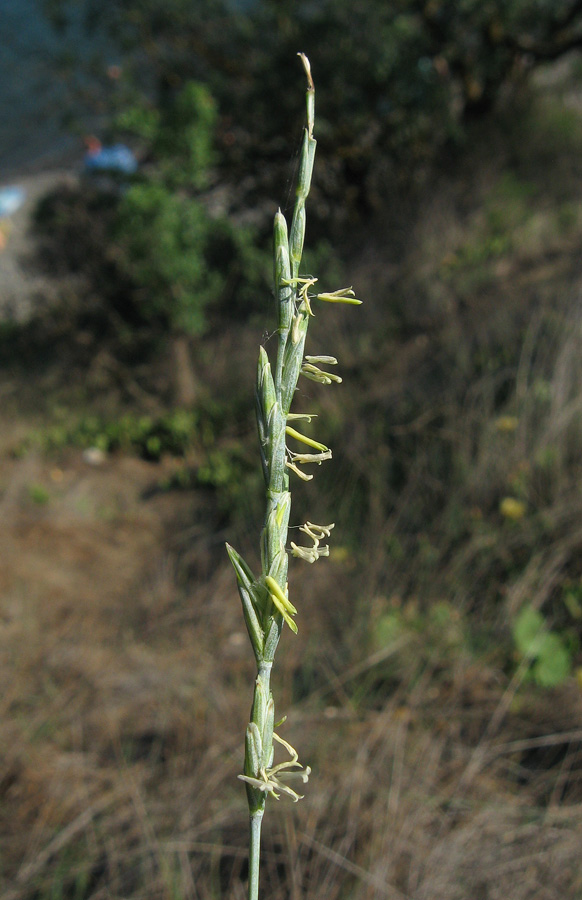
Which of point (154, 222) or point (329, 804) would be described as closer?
point (329, 804)

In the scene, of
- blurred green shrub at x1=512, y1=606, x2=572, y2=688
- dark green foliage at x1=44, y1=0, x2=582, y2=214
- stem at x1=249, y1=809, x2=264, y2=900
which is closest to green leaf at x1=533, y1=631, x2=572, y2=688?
blurred green shrub at x1=512, y1=606, x2=572, y2=688

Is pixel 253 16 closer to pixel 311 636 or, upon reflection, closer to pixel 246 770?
pixel 311 636

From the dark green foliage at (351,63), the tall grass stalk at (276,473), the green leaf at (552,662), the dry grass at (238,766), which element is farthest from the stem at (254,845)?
the dark green foliage at (351,63)

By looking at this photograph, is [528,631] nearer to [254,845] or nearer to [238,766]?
[238,766]

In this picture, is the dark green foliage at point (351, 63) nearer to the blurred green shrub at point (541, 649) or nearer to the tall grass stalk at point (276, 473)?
the blurred green shrub at point (541, 649)

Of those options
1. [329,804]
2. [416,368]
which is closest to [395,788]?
[329,804]

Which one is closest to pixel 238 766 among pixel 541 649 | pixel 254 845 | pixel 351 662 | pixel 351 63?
pixel 351 662
